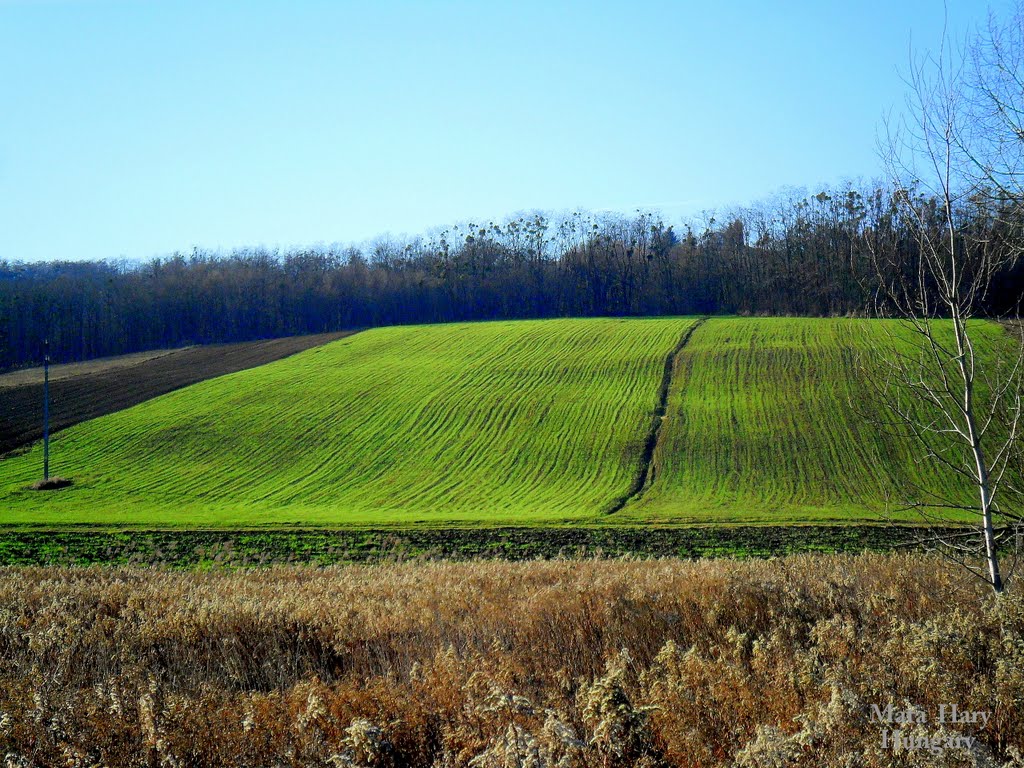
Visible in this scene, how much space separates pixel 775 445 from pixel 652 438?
662 cm

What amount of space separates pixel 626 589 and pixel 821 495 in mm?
28621

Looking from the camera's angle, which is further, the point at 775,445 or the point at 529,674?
the point at 775,445

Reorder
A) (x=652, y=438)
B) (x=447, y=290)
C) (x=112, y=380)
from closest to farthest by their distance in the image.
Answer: (x=652, y=438) < (x=112, y=380) < (x=447, y=290)

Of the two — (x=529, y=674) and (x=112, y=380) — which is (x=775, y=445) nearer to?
(x=529, y=674)

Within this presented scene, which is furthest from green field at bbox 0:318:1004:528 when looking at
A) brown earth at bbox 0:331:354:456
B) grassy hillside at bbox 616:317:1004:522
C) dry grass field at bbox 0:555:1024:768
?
dry grass field at bbox 0:555:1024:768

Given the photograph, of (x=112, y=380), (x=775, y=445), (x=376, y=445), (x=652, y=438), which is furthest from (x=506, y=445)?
(x=112, y=380)

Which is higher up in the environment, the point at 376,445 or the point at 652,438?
the point at 652,438

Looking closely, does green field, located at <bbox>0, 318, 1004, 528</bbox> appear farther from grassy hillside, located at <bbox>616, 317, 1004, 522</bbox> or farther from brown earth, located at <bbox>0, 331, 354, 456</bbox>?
brown earth, located at <bbox>0, 331, 354, 456</bbox>

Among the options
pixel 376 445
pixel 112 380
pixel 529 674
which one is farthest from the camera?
pixel 112 380

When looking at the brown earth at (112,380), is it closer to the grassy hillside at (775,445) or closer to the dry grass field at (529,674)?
the grassy hillside at (775,445)

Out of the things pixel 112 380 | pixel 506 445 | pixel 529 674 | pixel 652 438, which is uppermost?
pixel 112 380

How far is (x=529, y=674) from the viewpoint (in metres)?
7.11

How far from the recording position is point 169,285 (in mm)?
100250

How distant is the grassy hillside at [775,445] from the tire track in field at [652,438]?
1.31ft
